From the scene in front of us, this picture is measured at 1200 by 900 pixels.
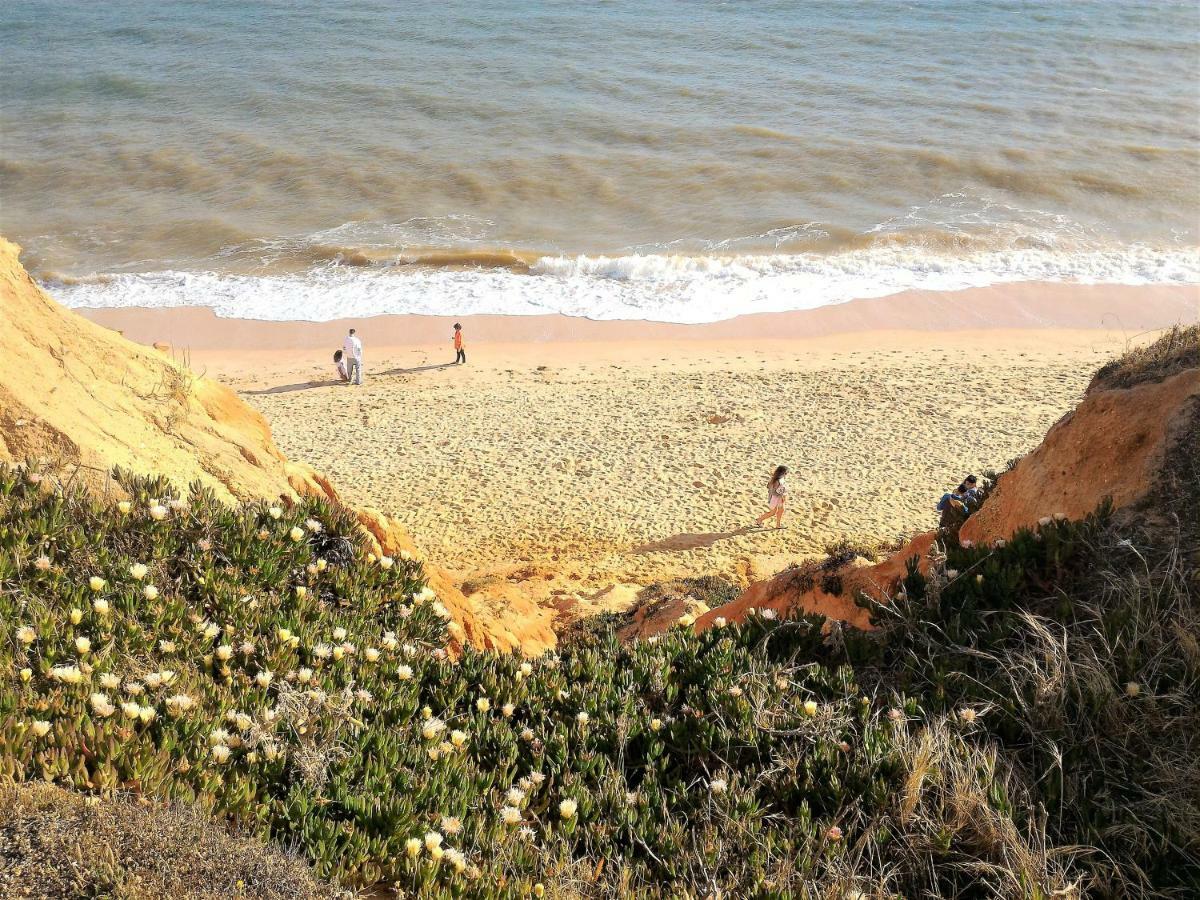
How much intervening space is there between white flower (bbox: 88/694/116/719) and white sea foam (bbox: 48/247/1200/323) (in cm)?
2116

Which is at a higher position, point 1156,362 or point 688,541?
point 1156,362

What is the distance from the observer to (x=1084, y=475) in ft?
21.2

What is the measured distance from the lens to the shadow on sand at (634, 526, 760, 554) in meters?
13.6

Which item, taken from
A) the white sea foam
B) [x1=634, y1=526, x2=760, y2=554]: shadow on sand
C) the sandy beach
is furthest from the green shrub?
the white sea foam

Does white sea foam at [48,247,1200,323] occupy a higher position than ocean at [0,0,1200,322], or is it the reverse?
ocean at [0,0,1200,322]

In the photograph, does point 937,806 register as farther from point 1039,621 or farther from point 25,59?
point 25,59

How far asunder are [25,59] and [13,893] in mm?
51686

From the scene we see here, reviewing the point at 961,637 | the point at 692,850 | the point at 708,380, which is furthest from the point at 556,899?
the point at 708,380

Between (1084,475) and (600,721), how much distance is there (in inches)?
159

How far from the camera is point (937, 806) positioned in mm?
3750

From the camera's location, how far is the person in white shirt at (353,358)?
1997cm

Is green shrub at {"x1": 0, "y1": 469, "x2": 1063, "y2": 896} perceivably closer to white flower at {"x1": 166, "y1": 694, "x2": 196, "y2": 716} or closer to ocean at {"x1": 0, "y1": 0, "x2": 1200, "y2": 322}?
white flower at {"x1": 166, "y1": 694, "x2": 196, "y2": 716}

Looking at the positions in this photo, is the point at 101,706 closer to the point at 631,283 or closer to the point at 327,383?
the point at 327,383

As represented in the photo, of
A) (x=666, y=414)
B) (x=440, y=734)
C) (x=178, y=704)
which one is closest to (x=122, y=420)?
(x=178, y=704)
